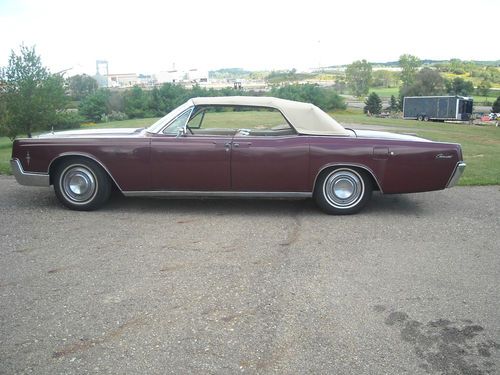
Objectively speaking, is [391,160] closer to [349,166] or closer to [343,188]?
[349,166]

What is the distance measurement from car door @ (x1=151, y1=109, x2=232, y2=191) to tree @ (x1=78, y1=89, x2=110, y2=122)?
111 ft

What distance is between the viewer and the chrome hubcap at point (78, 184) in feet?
19.2

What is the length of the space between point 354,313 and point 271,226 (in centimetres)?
211

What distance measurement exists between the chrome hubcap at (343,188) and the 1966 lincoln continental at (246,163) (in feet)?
0.04

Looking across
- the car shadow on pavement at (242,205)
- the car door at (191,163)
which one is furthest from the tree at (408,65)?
the car door at (191,163)

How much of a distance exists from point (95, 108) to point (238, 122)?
3532 centimetres

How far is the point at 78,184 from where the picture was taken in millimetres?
5867

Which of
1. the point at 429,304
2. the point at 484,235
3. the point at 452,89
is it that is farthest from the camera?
the point at 452,89

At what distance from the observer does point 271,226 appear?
17.5 feet

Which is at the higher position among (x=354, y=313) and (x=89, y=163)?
(x=89, y=163)

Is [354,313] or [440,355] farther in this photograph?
[354,313]

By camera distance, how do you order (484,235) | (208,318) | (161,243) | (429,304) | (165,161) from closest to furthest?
(208,318)
(429,304)
(161,243)
(484,235)
(165,161)

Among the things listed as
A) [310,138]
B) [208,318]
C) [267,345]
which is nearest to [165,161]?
[310,138]

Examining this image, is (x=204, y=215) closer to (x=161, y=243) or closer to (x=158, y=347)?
A: (x=161, y=243)
